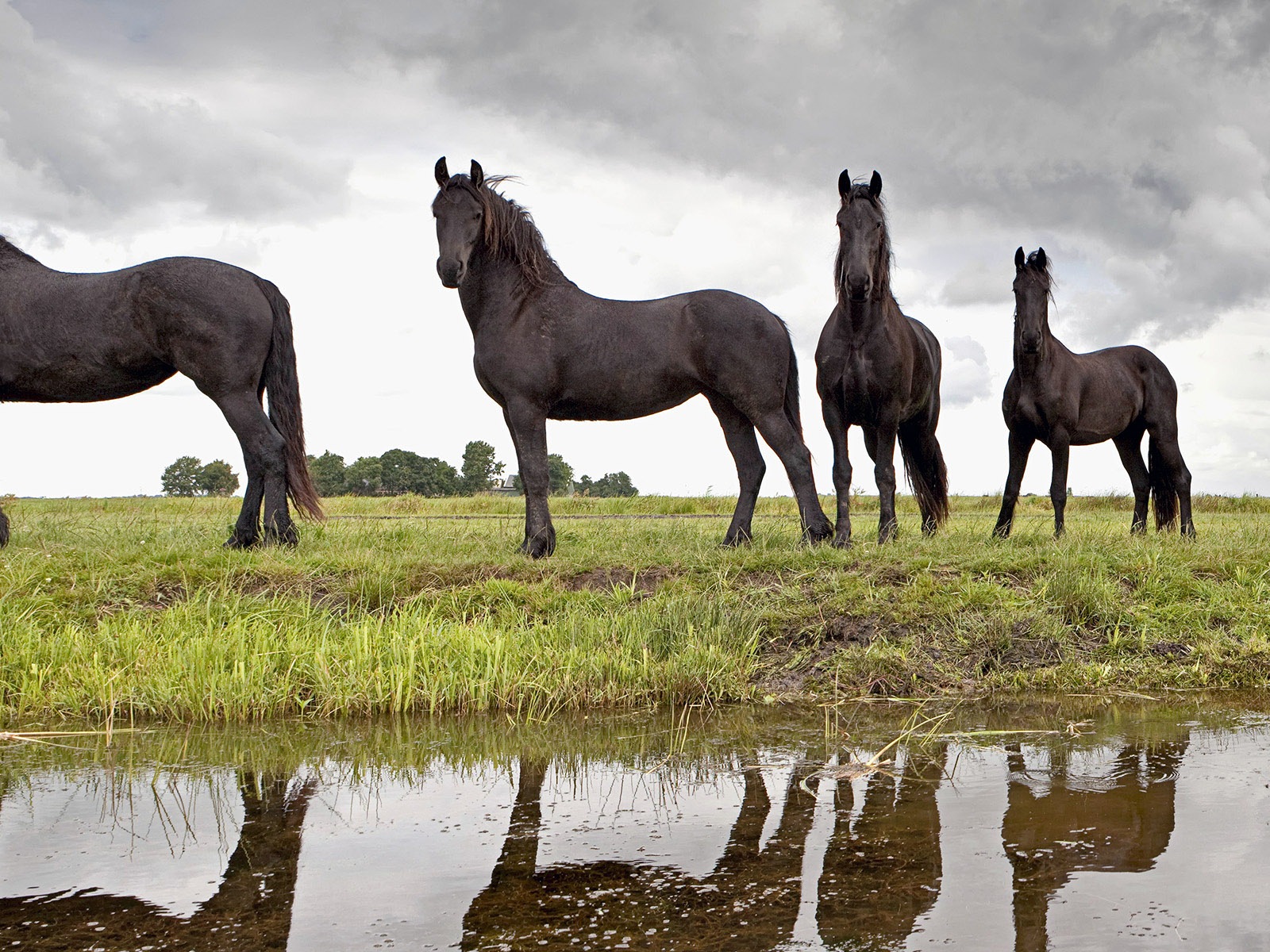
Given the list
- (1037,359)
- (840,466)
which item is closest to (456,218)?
(840,466)

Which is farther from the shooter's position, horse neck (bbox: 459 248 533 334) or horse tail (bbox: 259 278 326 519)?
horse tail (bbox: 259 278 326 519)

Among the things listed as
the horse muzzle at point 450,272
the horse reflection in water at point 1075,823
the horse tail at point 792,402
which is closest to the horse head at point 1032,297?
the horse tail at point 792,402

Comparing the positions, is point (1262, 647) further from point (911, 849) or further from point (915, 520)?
point (915, 520)

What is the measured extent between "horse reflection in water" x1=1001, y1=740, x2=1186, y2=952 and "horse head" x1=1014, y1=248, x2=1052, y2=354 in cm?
641

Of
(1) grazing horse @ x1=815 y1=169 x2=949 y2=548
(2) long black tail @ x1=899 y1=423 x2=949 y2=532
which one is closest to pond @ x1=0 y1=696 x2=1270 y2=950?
(1) grazing horse @ x1=815 y1=169 x2=949 y2=548

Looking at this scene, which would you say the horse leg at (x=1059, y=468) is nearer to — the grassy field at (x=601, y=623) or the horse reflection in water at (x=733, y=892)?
the grassy field at (x=601, y=623)

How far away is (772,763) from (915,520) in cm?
976

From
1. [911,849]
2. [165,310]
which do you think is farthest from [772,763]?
[165,310]

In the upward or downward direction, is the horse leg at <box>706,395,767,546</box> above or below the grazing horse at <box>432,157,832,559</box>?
below

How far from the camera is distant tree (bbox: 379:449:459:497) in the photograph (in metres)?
57.9

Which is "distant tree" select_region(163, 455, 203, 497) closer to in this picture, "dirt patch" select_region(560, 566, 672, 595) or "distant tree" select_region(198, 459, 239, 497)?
"distant tree" select_region(198, 459, 239, 497)

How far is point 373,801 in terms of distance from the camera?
12.1ft

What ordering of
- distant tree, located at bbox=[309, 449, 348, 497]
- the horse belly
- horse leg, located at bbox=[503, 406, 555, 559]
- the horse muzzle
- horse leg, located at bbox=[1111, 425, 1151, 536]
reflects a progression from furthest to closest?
distant tree, located at bbox=[309, 449, 348, 497]
horse leg, located at bbox=[1111, 425, 1151, 536]
the horse belly
horse leg, located at bbox=[503, 406, 555, 559]
the horse muzzle

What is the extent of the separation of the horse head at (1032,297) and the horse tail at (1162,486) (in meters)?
2.85
